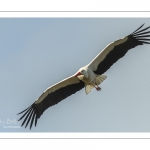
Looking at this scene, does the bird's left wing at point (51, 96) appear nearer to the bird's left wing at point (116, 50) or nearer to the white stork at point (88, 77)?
the white stork at point (88, 77)

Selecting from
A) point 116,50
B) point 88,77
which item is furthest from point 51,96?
point 116,50

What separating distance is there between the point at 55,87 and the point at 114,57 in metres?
1.81

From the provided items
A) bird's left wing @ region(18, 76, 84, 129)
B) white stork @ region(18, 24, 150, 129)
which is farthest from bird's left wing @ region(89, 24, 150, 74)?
bird's left wing @ region(18, 76, 84, 129)

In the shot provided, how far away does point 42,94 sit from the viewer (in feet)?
31.6

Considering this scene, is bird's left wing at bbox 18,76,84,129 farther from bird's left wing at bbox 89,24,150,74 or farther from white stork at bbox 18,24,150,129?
bird's left wing at bbox 89,24,150,74

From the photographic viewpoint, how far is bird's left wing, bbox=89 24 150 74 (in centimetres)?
897

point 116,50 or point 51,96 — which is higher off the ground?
point 116,50

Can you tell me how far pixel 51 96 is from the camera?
967 cm

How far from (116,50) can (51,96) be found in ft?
7.18

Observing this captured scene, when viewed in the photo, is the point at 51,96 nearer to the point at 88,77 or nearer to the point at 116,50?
the point at 88,77

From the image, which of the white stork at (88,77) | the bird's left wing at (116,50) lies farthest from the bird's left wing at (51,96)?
the bird's left wing at (116,50)

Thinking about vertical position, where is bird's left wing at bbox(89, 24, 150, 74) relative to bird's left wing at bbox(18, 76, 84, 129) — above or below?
above
